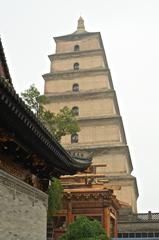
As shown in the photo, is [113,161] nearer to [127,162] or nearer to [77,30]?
[127,162]

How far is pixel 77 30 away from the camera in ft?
127

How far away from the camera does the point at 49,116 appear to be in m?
18.6

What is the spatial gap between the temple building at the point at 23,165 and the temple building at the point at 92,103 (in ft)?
59.5

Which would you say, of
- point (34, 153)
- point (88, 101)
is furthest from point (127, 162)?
point (34, 153)

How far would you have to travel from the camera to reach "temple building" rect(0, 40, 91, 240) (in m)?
7.68

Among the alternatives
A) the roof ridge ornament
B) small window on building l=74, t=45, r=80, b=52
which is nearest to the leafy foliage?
small window on building l=74, t=45, r=80, b=52

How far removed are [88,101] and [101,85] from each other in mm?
1656

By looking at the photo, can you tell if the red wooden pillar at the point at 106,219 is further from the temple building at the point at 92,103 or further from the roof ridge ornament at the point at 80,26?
the roof ridge ornament at the point at 80,26

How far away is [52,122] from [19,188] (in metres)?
9.91

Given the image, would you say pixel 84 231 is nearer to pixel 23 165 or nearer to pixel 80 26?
pixel 23 165

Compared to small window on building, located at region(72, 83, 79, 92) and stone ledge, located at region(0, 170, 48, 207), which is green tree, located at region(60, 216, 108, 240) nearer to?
stone ledge, located at region(0, 170, 48, 207)

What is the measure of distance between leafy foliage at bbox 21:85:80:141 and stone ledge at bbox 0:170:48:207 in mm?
6925

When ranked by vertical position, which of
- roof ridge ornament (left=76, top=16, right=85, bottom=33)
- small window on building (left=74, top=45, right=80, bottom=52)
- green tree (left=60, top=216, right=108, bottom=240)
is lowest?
green tree (left=60, top=216, right=108, bottom=240)

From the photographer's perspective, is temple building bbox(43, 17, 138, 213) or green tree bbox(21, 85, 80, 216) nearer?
green tree bbox(21, 85, 80, 216)
